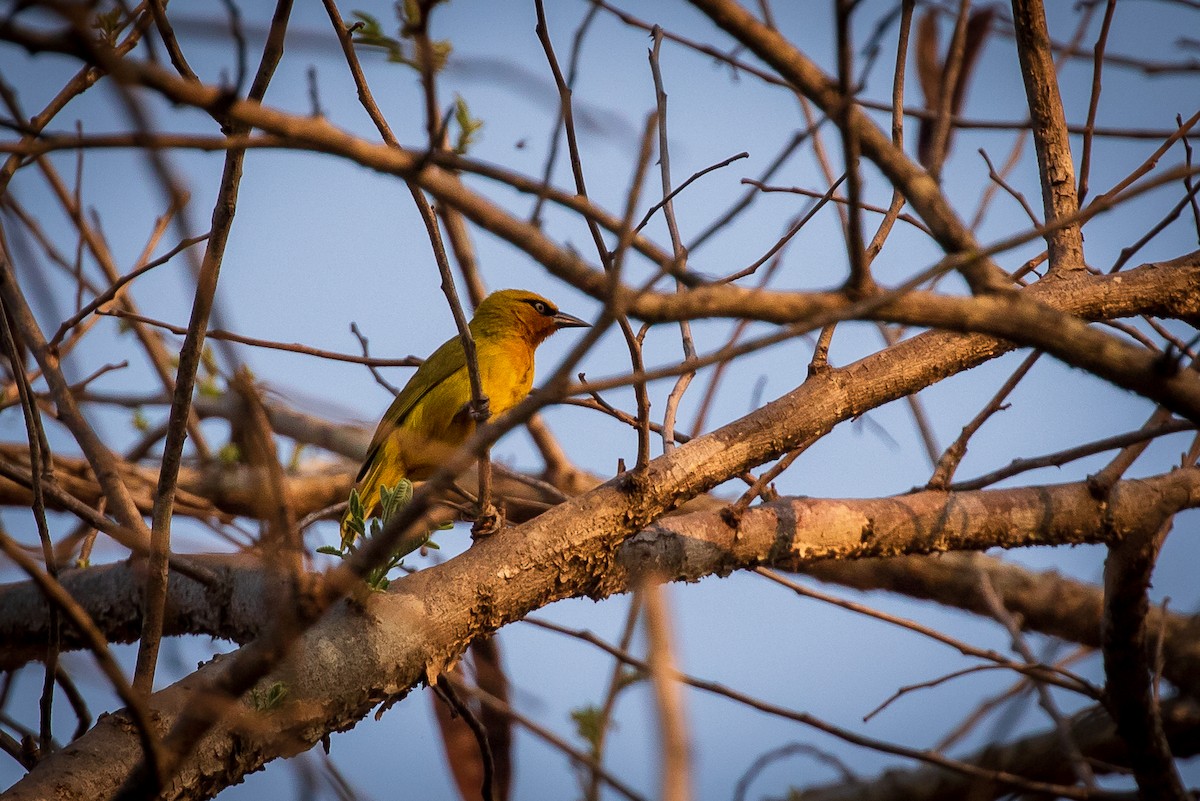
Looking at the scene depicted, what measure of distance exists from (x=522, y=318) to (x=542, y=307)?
167 mm

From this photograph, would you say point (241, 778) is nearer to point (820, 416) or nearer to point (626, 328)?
point (626, 328)

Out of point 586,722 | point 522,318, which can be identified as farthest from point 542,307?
point 586,722

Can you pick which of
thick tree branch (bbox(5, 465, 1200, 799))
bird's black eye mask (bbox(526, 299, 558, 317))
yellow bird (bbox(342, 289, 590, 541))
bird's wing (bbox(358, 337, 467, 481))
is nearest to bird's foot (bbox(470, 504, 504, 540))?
thick tree branch (bbox(5, 465, 1200, 799))

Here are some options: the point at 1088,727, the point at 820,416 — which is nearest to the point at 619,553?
the point at 820,416

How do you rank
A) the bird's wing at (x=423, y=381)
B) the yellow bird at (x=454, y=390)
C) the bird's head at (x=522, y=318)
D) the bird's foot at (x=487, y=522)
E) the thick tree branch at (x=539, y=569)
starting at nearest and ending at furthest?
the thick tree branch at (x=539, y=569) → the bird's foot at (x=487, y=522) → the yellow bird at (x=454, y=390) → the bird's wing at (x=423, y=381) → the bird's head at (x=522, y=318)

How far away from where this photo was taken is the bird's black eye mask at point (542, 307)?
6.00m

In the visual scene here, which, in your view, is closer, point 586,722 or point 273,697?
Result: point 273,697

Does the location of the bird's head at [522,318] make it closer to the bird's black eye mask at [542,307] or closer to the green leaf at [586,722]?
the bird's black eye mask at [542,307]

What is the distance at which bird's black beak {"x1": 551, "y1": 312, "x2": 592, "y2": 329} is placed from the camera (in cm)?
601

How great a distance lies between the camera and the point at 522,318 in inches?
233

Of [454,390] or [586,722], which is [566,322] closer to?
[454,390]

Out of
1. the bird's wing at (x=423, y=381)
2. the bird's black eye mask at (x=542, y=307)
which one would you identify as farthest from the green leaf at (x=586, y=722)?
the bird's black eye mask at (x=542, y=307)

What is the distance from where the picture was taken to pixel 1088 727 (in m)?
4.81

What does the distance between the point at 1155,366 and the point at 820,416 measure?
1.21 metres
